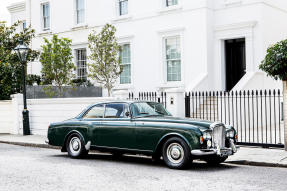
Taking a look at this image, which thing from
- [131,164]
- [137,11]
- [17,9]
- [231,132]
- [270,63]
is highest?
[17,9]

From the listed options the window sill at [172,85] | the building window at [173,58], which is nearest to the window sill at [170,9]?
the building window at [173,58]

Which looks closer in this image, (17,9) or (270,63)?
(270,63)

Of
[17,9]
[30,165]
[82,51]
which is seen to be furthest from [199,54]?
[17,9]

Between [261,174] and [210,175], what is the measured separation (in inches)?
Answer: 42.2

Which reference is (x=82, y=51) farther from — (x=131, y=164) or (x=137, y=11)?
(x=131, y=164)

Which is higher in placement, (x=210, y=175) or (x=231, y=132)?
(x=231, y=132)

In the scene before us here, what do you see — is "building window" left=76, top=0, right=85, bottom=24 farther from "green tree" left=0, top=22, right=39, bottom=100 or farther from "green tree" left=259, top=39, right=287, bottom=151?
"green tree" left=259, top=39, right=287, bottom=151

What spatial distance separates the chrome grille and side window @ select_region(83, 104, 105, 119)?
314cm

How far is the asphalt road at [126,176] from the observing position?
293 inches

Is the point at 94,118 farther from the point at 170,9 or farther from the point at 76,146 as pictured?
the point at 170,9

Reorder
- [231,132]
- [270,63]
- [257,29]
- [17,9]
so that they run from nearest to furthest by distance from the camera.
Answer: [231,132] < [270,63] < [257,29] < [17,9]

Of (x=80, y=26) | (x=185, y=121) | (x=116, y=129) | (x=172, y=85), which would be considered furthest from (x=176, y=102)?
(x=80, y=26)

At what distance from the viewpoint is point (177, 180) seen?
26.2 feet

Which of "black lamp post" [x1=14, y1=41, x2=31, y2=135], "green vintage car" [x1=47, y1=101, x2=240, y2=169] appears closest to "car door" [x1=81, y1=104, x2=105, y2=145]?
"green vintage car" [x1=47, y1=101, x2=240, y2=169]
